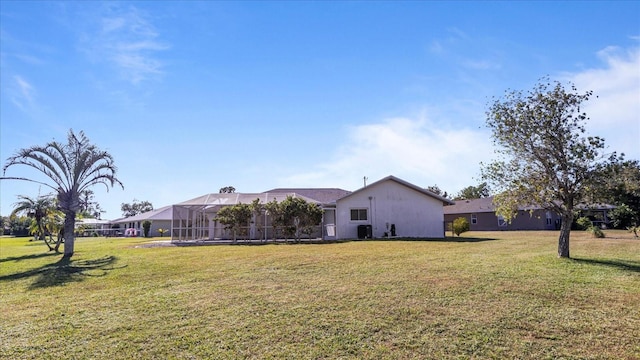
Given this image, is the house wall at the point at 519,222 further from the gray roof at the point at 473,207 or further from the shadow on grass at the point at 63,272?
the shadow on grass at the point at 63,272

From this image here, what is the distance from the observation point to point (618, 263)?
36.5 feet

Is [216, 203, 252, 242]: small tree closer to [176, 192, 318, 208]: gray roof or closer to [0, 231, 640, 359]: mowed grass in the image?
[176, 192, 318, 208]: gray roof

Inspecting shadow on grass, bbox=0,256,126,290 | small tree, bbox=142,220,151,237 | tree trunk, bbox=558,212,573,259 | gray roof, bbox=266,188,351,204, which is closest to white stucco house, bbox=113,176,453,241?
gray roof, bbox=266,188,351,204

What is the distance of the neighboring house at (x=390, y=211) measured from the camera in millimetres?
26703

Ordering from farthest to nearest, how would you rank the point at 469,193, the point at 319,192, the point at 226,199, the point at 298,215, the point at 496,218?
the point at 469,193 → the point at 496,218 → the point at 319,192 → the point at 226,199 → the point at 298,215

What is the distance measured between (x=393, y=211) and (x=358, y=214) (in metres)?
2.48

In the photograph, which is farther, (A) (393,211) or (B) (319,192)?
(B) (319,192)

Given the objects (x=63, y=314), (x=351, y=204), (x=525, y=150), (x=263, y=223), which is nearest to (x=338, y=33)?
(x=525, y=150)

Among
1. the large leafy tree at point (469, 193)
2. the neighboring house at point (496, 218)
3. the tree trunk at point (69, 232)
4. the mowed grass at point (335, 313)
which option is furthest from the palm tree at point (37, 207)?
the large leafy tree at point (469, 193)

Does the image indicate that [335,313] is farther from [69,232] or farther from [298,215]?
[298,215]

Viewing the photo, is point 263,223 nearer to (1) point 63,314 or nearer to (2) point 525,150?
(2) point 525,150

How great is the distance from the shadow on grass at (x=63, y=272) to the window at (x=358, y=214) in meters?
15.7

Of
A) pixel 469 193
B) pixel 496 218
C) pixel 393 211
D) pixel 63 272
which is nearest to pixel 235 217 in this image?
pixel 393 211

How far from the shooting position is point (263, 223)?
1086 inches
